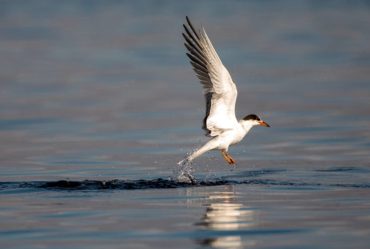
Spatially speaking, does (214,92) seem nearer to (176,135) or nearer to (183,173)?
(183,173)

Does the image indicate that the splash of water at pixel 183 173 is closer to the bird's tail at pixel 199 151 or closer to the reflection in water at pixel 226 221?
the bird's tail at pixel 199 151

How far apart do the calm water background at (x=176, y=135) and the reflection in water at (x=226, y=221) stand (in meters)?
0.02

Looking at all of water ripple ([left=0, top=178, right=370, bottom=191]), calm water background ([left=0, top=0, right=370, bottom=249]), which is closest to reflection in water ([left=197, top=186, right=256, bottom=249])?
calm water background ([left=0, top=0, right=370, bottom=249])

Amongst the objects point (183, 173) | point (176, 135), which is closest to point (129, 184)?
point (183, 173)

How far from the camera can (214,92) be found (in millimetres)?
15953

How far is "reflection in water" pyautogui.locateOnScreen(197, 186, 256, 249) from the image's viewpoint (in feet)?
36.5

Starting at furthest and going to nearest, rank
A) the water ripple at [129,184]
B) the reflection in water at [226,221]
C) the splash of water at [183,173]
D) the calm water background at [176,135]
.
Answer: the splash of water at [183,173]
the water ripple at [129,184]
the calm water background at [176,135]
the reflection in water at [226,221]

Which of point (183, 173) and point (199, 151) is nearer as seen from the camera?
point (183, 173)

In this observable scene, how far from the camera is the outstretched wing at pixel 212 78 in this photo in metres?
15.9

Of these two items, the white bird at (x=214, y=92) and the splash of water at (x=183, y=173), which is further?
the white bird at (x=214, y=92)

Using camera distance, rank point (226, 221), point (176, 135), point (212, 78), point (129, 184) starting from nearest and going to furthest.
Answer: point (226, 221) < point (129, 184) < point (212, 78) < point (176, 135)

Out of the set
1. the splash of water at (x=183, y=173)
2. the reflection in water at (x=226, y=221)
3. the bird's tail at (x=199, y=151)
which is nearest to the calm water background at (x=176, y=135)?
the reflection in water at (x=226, y=221)

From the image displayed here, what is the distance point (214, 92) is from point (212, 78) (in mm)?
189

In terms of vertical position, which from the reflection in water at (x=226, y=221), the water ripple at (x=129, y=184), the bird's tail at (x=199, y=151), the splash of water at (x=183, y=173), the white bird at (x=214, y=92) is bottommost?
the reflection in water at (x=226, y=221)
